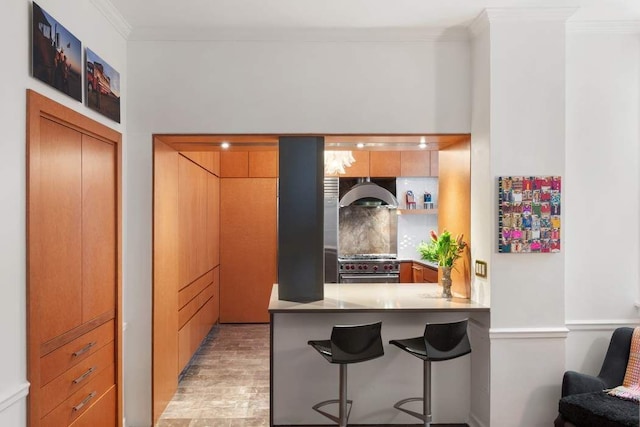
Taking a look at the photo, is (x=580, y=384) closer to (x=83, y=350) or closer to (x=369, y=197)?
(x=83, y=350)

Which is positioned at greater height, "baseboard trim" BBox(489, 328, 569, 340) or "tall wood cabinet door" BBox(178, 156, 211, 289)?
"tall wood cabinet door" BBox(178, 156, 211, 289)

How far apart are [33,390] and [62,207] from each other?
2.88 feet

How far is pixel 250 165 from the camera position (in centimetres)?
642

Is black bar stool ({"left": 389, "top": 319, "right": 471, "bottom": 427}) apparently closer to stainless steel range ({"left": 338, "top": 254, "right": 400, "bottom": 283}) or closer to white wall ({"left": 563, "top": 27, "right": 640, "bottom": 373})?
white wall ({"left": 563, "top": 27, "right": 640, "bottom": 373})

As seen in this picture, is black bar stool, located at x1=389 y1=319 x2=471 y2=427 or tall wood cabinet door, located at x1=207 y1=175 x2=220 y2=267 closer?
black bar stool, located at x1=389 y1=319 x2=471 y2=427

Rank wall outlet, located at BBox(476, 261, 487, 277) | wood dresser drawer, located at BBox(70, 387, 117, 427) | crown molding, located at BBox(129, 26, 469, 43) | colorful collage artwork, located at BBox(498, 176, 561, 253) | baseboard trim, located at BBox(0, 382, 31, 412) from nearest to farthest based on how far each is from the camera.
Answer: baseboard trim, located at BBox(0, 382, 31, 412), wood dresser drawer, located at BBox(70, 387, 117, 427), colorful collage artwork, located at BBox(498, 176, 561, 253), wall outlet, located at BBox(476, 261, 487, 277), crown molding, located at BBox(129, 26, 469, 43)

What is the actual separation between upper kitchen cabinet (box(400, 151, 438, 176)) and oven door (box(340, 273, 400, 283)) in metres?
1.47

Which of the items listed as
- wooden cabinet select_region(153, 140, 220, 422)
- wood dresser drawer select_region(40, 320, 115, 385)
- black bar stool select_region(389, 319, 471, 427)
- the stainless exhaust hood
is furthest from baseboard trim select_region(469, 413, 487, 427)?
the stainless exhaust hood

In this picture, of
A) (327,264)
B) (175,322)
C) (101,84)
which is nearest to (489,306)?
(175,322)

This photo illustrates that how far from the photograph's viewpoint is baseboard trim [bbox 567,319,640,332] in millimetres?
3283

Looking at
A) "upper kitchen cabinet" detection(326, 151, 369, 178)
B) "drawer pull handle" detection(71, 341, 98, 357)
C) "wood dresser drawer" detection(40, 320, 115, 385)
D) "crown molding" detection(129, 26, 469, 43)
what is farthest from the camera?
"upper kitchen cabinet" detection(326, 151, 369, 178)

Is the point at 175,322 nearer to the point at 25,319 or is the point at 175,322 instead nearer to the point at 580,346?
the point at 25,319

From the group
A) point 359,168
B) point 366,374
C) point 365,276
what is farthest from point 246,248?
point 366,374

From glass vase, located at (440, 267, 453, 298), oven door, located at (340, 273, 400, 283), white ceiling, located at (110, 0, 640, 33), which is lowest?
oven door, located at (340, 273, 400, 283)
